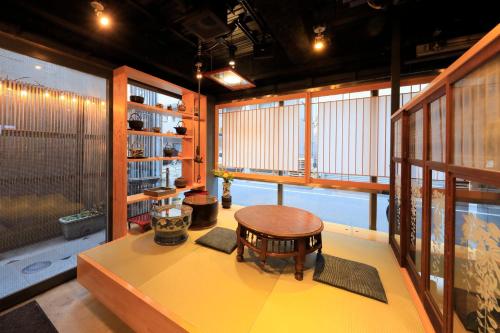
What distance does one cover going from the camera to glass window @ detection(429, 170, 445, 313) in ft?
3.45

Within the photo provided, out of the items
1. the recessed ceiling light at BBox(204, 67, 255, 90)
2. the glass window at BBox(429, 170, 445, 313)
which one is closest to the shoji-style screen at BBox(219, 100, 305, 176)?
the recessed ceiling light at BBox(204, 67, 255, 90)

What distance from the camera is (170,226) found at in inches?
80.6

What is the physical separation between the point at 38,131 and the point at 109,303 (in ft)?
6.10

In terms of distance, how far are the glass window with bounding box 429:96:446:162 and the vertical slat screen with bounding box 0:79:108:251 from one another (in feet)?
10.7

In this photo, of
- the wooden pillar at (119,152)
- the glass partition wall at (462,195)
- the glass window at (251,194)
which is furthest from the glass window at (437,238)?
the glass window at (251,194)

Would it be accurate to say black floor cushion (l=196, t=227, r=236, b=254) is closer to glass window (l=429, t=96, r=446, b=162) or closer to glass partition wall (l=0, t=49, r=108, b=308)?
glass partition wall (l=0, t=49, r=108, b=308)

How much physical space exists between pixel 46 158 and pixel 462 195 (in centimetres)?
335

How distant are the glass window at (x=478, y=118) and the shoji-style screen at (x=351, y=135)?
2.00 m

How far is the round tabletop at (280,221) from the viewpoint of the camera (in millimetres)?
1556

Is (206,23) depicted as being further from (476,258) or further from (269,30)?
(476,258)

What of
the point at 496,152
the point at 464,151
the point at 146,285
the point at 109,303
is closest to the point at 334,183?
the point at 464,151

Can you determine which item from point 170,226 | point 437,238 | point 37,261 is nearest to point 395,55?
point 437,238

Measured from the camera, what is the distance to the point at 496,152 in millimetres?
668

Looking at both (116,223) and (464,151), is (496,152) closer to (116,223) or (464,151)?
(464,151)
